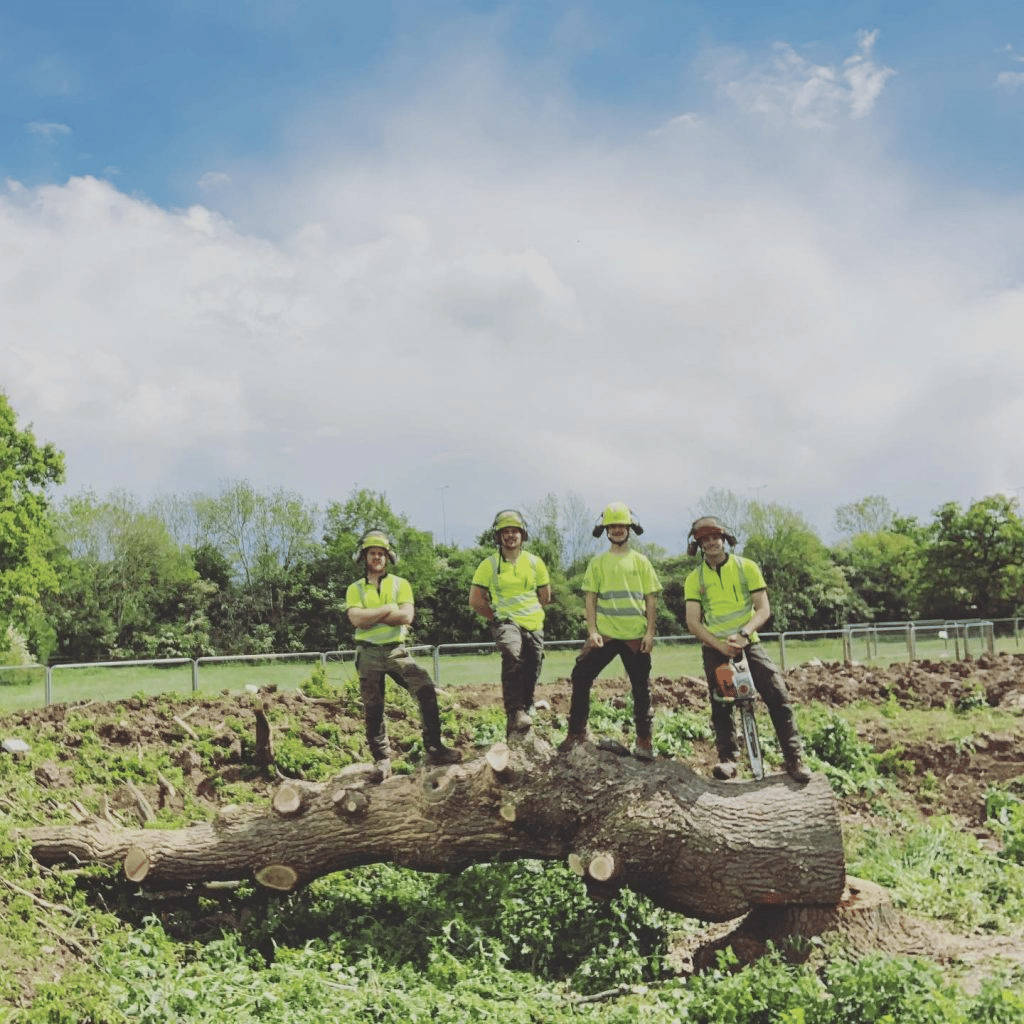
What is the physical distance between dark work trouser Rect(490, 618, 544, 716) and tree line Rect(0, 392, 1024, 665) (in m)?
26.6

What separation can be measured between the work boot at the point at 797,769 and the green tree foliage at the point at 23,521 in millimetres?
28842

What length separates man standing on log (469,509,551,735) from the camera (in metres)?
7.72

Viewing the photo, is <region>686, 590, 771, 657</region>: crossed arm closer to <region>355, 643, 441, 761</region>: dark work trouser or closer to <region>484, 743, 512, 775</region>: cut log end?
<region>484, 743, 512, 775</region>: cut log end

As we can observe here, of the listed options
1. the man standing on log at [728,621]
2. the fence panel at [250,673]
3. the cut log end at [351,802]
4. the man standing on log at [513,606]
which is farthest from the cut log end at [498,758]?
the fence panel at [250,673]

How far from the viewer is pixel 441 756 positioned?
7707 mm

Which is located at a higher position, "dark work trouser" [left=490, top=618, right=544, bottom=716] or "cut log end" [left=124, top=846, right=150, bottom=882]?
"dark work trouser" [left=490, top=618, right=544, bottom=716]

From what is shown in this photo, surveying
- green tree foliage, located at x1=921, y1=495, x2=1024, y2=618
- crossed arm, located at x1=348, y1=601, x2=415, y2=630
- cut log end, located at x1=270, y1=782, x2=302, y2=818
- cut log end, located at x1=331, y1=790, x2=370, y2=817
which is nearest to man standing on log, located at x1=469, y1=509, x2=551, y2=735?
crossed arm, located at x1=348, y1=601, x2=415, y2=630

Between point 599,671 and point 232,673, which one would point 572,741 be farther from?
point 232,673

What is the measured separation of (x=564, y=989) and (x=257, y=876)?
231cm

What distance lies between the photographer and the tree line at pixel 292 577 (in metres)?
37.1

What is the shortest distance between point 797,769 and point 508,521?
8.86 ft

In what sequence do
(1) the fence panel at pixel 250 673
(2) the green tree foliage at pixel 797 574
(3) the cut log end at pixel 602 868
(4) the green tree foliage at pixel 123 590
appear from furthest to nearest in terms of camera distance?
(2) the green tree foliage at pixel 797 574 < (4) the green tree foliage at pixel 123 590 < (1) the fence panel at pixel 250 673 < (3) the cut log end at pixel 602 868

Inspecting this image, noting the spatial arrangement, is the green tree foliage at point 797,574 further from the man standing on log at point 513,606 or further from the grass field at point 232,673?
the man standing on log at point 513,606

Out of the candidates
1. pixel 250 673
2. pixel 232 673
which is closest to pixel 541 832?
pixel 232 673
